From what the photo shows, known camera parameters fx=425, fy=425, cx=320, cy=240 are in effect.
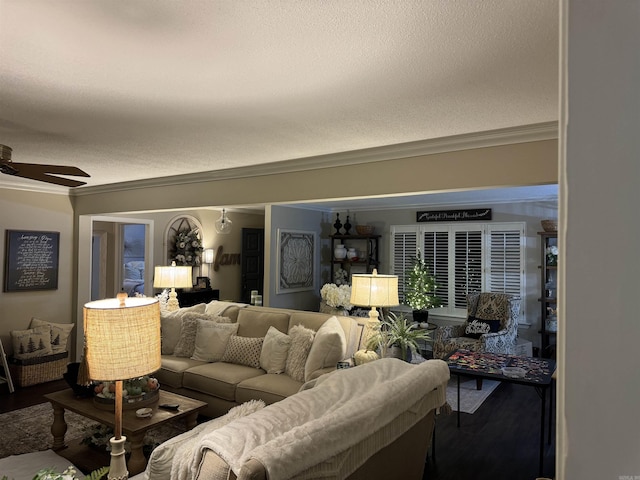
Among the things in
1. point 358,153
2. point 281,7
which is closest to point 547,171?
point 358,153

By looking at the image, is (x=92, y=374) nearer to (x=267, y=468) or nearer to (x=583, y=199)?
(x=267, y=468)

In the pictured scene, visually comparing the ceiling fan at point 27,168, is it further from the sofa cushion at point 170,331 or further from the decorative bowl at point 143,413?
the sofa cushion at point 170,331

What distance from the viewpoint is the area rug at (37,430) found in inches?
138

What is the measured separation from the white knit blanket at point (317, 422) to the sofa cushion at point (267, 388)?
4.80 feet

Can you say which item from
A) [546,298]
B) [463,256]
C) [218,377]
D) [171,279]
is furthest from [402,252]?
[218,377]

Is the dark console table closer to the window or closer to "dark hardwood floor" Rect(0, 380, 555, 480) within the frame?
"dark hardwood floor" Rect(0, 380, 555, 480)

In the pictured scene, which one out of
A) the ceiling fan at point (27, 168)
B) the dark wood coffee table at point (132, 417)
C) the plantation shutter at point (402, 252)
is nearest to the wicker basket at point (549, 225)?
the plantation shutter at point (402, 252)

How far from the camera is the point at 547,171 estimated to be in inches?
109

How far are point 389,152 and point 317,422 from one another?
7.68 feet

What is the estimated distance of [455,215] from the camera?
6992mm

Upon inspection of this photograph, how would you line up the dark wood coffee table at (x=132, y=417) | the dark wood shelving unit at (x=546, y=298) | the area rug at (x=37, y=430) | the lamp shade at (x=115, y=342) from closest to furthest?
the lamp shade at (x=115, y=342), the dark wood coffee table at (x=132, y=417), the area rug at (x=37, y=430), the dark wood shelving unit at (x=546, y=298)

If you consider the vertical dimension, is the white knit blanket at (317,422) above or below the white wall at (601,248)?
below

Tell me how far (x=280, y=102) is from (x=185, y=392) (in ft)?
9.70

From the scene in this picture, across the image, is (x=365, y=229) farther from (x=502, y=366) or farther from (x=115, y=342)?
(x=115, y=342)
